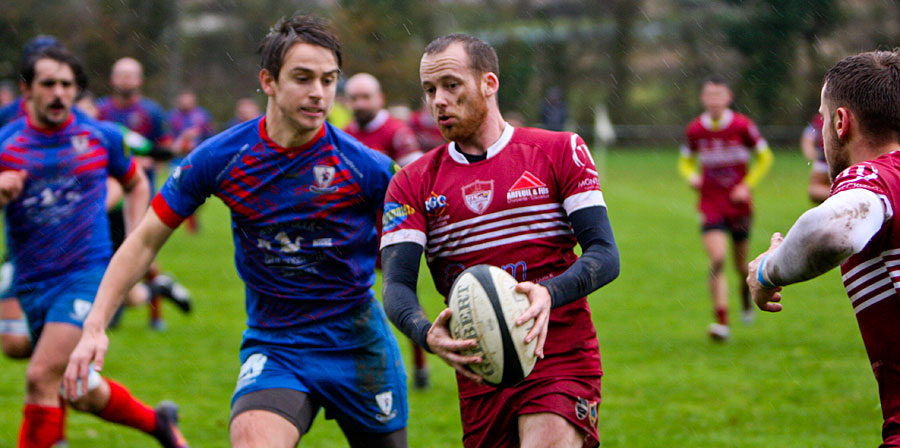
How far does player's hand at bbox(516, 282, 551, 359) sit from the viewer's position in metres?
3.22

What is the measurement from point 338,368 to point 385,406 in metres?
0.27

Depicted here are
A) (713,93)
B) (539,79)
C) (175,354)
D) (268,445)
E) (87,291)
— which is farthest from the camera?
(539,79)

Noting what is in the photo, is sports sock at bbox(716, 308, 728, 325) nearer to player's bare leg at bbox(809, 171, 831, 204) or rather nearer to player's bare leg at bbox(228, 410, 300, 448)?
player's bare leg at bbox(809, 171, 831, 204)

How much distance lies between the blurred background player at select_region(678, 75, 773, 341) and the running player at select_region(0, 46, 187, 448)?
6438 millimetres

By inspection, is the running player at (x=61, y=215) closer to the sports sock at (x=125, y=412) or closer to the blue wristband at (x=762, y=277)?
the sports sock at (x=125, y=412)

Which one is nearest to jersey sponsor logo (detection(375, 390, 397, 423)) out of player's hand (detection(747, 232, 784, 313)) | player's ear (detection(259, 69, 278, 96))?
player's ear (detection(259, 69, 278, 96))

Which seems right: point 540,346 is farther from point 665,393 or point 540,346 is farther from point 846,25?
point 846,25

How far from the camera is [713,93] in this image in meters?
10.6

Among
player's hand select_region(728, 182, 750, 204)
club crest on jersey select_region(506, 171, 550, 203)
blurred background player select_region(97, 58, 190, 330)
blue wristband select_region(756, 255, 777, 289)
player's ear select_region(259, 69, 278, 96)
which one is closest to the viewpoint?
blue wristband select_region(756, 255, 777, 289)

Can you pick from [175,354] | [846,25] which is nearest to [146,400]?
[175,354]

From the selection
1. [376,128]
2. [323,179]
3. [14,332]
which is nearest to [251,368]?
[323,179]

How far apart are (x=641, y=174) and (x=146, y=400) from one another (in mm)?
25543

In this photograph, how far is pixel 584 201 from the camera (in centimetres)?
365

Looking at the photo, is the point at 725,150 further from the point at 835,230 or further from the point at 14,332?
the point at 835,230
